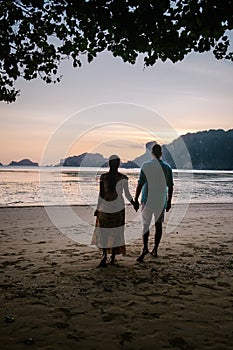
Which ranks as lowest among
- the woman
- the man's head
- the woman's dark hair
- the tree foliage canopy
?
the woman

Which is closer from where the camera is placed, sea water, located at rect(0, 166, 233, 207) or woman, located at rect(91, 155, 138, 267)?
woman, located at rect(91, 155, 138, 267)

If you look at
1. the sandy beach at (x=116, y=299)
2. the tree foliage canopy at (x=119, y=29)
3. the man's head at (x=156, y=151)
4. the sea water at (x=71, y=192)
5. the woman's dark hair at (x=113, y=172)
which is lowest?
the sea water at (x=71, y=192)

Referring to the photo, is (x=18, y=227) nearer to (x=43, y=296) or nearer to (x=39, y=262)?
(x=39, y=262)

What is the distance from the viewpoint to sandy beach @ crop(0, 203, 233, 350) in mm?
3266

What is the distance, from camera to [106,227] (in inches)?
237

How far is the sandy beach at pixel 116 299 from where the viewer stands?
327 centimetres

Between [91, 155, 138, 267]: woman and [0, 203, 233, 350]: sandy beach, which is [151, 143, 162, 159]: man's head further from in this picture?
[0, 203, 233, 350]: sandy beach

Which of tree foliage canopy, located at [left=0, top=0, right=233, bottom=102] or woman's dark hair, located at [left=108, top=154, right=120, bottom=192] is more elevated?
tree foliage canopy, located at [left=0, top=0, right=233, bottom=102]

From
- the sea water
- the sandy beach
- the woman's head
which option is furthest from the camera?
the sea water

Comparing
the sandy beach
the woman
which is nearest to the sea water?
the sandy beach

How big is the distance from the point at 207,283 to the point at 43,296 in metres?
2.56

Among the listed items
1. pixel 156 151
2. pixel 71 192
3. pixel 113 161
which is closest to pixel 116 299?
pixel 113 161

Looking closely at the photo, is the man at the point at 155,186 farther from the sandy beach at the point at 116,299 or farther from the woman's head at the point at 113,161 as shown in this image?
the sandy beach at the point at 116,299

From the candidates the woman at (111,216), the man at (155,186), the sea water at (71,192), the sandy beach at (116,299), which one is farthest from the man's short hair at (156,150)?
the sea water at (71,192)
